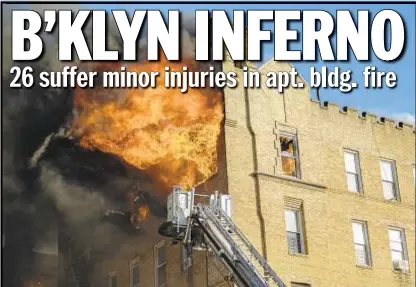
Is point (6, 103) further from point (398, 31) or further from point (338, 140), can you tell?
point (398, 31)

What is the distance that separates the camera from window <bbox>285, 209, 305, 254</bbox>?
23.6 metres

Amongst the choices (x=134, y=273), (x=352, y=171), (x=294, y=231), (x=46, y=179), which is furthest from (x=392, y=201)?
(x=46, y=179)

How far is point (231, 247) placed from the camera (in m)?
18.5

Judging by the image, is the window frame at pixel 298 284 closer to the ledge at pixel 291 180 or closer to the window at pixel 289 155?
the ledge at pixel 291 180

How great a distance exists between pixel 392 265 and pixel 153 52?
1176cm

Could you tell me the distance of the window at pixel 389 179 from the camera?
1065 inches

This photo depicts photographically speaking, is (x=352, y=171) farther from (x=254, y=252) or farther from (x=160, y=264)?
(x=254, y=252)

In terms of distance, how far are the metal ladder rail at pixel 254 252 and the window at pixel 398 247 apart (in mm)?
8358

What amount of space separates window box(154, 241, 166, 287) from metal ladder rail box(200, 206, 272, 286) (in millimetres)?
5162

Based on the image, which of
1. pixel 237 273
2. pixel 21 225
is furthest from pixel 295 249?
pixel 21 225

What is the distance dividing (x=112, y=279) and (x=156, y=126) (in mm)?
5936

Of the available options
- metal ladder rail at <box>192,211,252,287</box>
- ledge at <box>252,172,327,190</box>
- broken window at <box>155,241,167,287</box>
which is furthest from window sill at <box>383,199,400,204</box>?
metal ladder rail at <box>192,211,252,287</box>

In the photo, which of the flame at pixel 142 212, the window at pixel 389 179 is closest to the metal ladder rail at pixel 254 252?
the flame at pixel 142 212

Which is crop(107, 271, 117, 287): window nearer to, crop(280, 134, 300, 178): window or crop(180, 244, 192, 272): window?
crop(180, 244, 192, 272): window
